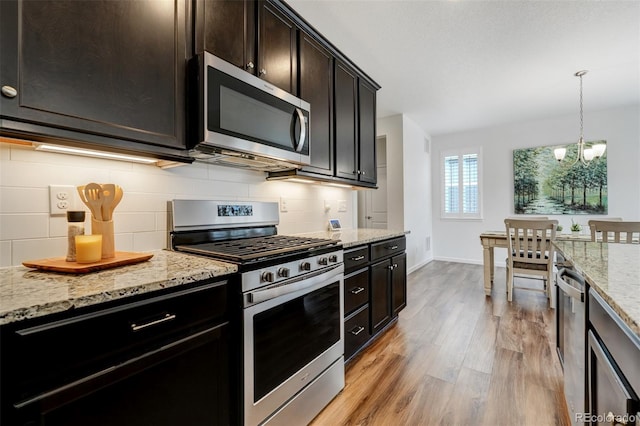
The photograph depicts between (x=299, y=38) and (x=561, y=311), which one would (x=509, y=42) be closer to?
(x=299, y=38)

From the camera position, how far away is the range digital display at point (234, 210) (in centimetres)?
176

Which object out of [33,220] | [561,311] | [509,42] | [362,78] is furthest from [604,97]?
[33,220]

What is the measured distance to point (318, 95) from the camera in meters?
2.17

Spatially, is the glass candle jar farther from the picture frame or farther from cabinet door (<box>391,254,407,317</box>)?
cabinet door (<box>391,254,407,317</box>)

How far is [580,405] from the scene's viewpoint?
117cm

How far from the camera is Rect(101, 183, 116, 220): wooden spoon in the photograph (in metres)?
1.19

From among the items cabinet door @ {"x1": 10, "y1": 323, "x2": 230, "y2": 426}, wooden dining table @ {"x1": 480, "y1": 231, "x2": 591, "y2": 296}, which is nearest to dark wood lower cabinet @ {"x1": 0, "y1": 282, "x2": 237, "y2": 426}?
cabinet door @ {"x1": 10, "y1": 323, "x2": 230, "y2": 426}

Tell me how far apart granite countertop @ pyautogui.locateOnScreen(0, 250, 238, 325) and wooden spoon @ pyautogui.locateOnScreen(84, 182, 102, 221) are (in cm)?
27

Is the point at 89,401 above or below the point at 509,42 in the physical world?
below

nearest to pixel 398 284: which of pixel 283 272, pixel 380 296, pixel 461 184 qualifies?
pixel 380 296

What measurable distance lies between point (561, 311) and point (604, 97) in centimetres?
399

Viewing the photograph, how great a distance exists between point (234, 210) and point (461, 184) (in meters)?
5.17

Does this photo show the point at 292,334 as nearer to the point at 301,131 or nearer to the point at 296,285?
the point at 296,285

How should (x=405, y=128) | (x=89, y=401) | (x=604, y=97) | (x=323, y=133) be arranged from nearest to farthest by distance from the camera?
(x=89, y=401), (x=323, y=133), (x=604, y=97), (x=405, y=128)
